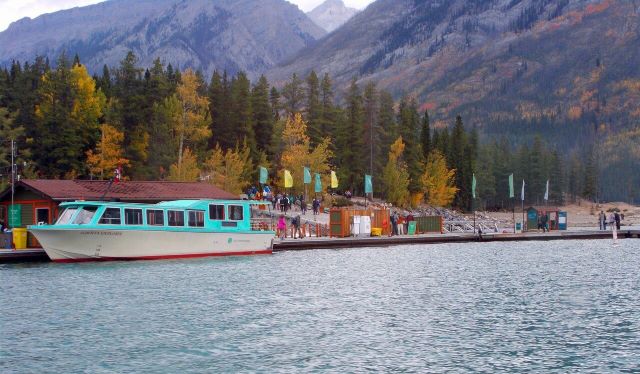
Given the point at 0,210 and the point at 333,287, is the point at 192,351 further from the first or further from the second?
the point at 0,210

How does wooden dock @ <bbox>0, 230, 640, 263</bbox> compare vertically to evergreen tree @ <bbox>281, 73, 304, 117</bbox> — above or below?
below

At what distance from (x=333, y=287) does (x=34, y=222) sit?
79.9 ft

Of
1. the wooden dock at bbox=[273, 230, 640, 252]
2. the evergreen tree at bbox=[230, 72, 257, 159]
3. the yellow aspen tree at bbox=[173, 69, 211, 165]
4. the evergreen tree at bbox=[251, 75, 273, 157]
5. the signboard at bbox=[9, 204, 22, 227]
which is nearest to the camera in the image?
the signboard at bbox=[9, 204, 22, 227]

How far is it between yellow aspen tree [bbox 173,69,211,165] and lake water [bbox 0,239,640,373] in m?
36.5

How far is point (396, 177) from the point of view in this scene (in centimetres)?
10600

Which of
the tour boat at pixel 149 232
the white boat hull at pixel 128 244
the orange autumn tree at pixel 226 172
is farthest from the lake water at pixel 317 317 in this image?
the orange autumn tree at pixel 226 172

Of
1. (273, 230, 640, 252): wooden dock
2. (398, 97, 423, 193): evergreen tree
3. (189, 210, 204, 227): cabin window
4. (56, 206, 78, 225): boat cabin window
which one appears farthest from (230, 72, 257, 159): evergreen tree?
(56, 206, 78, 225): boat cabin window

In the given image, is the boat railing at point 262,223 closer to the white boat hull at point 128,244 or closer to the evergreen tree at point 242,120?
the white boat hull at point 128,244

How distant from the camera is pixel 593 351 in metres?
23.5

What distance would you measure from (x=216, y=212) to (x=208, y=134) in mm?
33265

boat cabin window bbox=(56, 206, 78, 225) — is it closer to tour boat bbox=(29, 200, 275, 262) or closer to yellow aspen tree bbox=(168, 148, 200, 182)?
tour boat bbox=(29, 200, 275, 262)

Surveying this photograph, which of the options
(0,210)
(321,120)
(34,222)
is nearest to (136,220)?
(34,222)

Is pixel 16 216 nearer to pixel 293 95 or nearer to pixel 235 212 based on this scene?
pixel 235 212

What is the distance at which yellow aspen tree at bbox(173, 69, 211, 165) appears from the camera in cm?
8262
